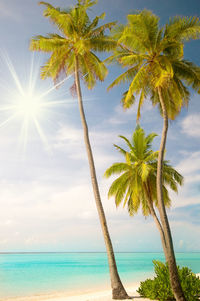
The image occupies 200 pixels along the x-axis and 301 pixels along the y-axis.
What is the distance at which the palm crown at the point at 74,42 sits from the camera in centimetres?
1326

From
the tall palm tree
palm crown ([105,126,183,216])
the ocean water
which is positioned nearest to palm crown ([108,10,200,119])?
the tall palm tree

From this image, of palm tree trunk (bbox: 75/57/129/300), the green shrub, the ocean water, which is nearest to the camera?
the green shrub

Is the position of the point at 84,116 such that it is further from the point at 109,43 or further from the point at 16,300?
the point at 16,300

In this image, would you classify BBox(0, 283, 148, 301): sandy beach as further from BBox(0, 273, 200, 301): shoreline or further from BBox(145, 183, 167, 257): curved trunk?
BBox(145, 183, 167, 257): curved trunk

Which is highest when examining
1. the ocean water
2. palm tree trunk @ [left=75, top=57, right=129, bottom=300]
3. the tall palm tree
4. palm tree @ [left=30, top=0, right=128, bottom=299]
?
palm tree @ [left=30, top=0, right=128, bottom=299]

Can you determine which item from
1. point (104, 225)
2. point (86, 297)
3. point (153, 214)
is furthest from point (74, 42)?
point (86, 297)

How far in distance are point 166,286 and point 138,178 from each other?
9.82 metres

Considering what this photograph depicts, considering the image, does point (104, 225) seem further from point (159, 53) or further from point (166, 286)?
point (159, 53)

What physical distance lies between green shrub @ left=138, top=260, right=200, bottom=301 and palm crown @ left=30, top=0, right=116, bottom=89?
10.3 meters

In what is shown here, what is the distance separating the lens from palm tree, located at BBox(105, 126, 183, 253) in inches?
729

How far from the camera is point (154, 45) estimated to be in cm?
1174

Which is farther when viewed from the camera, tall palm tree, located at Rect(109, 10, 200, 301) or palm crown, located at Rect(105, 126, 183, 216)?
palm crown, located at Rect(105, 126, 183, 216)

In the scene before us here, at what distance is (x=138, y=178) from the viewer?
734 inches

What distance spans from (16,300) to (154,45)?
16.7 m
